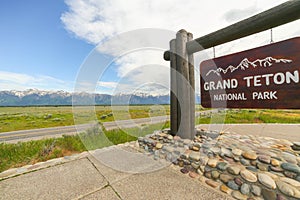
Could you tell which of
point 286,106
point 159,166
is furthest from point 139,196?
point 286,106

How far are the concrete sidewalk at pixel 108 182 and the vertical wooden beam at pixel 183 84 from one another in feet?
3.01

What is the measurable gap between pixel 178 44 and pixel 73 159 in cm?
354

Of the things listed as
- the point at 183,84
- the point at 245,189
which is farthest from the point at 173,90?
the point at 245,189

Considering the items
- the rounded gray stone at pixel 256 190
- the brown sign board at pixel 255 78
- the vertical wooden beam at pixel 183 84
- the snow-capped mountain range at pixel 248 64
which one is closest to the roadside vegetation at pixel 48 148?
the vertical wooden beam at pixel 183 84

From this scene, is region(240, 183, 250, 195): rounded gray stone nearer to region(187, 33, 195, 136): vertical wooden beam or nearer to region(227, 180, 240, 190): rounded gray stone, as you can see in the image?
region(227, 180, 240, 190): rounded gray stone

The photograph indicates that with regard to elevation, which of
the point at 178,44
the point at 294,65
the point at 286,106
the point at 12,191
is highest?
the point at 178,44

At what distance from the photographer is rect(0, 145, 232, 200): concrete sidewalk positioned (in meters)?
2.04

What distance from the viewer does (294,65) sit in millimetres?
2109

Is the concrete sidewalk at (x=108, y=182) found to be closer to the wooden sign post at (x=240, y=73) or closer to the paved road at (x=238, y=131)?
the wooden sign post at (x=240, y=73)

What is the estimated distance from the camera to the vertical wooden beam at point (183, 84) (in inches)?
A: 136

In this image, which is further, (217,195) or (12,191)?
(12,191)

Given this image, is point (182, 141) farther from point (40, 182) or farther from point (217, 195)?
point (40, 182)

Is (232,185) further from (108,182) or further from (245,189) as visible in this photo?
(108,182)

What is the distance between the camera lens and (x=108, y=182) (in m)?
2.36
